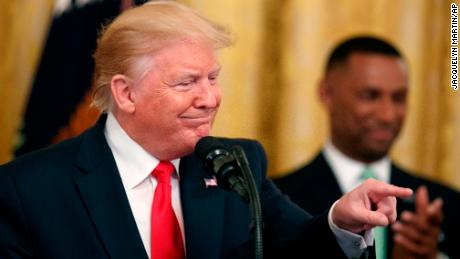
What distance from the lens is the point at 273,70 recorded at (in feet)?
11.4

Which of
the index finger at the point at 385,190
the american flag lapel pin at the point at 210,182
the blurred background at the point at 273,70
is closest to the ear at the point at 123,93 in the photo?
the american flag lapel pin at the point at 210,182

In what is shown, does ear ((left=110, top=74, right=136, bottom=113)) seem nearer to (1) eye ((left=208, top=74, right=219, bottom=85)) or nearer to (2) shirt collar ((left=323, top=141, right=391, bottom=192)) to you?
(1) eye ((left=208, top=74, right=219, bottom=85))

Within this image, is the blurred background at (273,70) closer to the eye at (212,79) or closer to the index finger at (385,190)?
the eye at (212,79)

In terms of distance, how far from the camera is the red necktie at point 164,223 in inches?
82.2

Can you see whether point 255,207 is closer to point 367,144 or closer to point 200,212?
point 200,212

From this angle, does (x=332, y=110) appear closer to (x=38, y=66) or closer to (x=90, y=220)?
(x=38, y=66)

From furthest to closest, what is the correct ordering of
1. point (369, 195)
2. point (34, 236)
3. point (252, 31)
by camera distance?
point (252, 31)
point (34, 236)
point (369, 195)

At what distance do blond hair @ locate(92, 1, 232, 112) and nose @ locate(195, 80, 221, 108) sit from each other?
114mm

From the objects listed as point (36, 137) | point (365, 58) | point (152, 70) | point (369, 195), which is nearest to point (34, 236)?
point (152, 70)

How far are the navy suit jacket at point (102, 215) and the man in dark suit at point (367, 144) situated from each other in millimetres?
1234

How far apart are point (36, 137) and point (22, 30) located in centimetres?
42

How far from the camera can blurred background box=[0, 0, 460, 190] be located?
3.46 metres

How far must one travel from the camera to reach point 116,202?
2.09 meters

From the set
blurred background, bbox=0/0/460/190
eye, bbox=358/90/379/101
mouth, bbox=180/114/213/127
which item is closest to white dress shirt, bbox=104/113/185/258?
mouth, bbox=180/114/213/127
